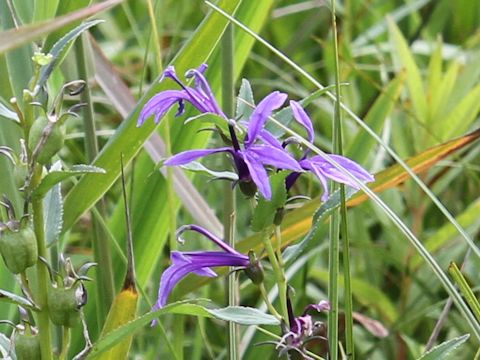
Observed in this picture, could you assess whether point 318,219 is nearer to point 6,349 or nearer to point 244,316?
point 244,316

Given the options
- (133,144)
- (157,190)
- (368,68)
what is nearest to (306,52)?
(368,68)

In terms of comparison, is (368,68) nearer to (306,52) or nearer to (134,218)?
(306,52)

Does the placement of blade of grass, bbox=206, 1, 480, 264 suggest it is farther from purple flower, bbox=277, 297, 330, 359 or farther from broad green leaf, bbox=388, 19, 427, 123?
broad green leaf, bbox=388, 19, 427, 123

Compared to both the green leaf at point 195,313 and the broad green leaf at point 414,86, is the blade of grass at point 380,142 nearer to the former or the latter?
the green leaf at point 195,313


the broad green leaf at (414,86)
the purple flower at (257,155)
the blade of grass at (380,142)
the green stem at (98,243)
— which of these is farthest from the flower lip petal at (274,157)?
the broad green leaf at (414,86)

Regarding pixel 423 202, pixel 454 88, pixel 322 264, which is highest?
pixel 454 88

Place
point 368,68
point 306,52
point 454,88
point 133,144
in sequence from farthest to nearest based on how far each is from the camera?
1. point 306,52
2. point 368,68
3. point 454,88
4. point 133,144

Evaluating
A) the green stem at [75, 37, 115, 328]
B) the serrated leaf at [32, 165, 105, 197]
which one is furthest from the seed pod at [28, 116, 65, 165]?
the green stem at [75, 37, 115, 328]

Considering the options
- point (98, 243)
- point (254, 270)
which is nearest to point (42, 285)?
point (254, 270)
